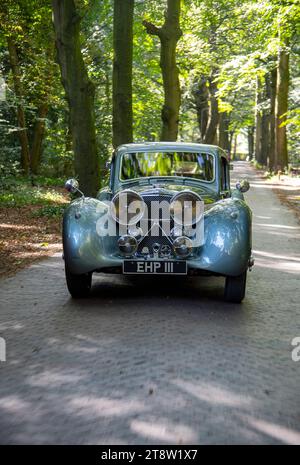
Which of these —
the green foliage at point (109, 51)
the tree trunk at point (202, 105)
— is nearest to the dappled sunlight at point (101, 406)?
the green foliage at point (109, 51)

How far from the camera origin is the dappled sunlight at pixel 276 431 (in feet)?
10.1

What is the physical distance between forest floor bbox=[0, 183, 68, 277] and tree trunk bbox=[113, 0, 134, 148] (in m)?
2.61

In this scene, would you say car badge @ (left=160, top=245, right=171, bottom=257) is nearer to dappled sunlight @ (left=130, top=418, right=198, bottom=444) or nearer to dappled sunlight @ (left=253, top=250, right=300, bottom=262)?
dappled sunlight @ (left=130, top=418, right=198, bottom=444)

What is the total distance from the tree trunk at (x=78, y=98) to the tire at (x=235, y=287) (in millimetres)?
8206

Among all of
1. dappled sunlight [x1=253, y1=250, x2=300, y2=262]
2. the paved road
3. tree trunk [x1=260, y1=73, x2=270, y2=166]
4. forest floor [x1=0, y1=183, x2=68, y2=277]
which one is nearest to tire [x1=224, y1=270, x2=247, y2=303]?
the paved road

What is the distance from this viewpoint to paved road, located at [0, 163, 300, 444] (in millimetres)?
3203

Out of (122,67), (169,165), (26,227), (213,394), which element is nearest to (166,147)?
(169,165)

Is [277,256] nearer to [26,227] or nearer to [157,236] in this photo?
[157,236]

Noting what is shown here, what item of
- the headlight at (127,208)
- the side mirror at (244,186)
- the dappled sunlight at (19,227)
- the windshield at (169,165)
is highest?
the windshield at (169,165)

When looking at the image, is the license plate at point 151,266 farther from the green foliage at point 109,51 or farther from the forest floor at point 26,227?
the green foliage at point 109,51

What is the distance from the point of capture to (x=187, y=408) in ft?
11.3

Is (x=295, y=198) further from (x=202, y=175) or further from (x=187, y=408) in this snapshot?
(x=187, y=408)

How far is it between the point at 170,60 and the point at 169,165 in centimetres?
1187

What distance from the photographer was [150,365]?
4164 millimetres
